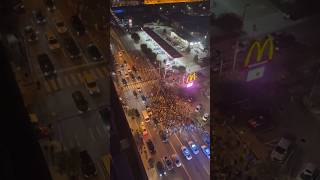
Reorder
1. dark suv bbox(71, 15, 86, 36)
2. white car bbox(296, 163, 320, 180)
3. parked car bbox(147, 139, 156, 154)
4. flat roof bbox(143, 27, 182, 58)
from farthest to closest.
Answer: flat roof bbox(143, 27, 182, 58)
dark suv bbox(71, 15, 86, 36)
parked car bbox(147, 139, 156, 154)
white car bbox(296, 163, 320, 180)

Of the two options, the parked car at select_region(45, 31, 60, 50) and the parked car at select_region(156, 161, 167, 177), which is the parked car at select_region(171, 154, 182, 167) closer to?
the parked car at select_region(156, 161, 167, 177)

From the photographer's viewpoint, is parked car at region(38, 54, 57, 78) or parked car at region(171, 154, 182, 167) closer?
parked car at region(171, 154, 182, 167)

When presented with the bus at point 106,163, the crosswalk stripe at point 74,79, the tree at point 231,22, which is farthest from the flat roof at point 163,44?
the bus at point 106,163

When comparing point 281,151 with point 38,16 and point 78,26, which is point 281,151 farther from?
point 38,16

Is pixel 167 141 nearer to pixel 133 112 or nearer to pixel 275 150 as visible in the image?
pixel 133 112

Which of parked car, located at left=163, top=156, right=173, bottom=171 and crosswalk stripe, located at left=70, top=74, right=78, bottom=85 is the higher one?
crosswalk stripe, located at left=70, top=74, right=78, bottom=85

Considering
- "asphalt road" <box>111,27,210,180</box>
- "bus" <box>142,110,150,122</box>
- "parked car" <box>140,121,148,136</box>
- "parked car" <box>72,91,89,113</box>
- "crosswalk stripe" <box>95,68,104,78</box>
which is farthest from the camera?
"crosswalk stripe" <box>95,68,104,78</box>

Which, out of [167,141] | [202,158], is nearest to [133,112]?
[167,141]

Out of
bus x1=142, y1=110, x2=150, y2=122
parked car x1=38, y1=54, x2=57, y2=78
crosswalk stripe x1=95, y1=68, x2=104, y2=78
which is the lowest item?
bus x1=142, y1=110, x2=150, y2=122

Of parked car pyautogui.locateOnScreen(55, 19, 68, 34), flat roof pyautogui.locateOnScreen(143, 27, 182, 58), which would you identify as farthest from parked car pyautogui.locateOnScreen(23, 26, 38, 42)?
flat roof pyautogui.locateOnScreen(143, 27, 182, 58)
